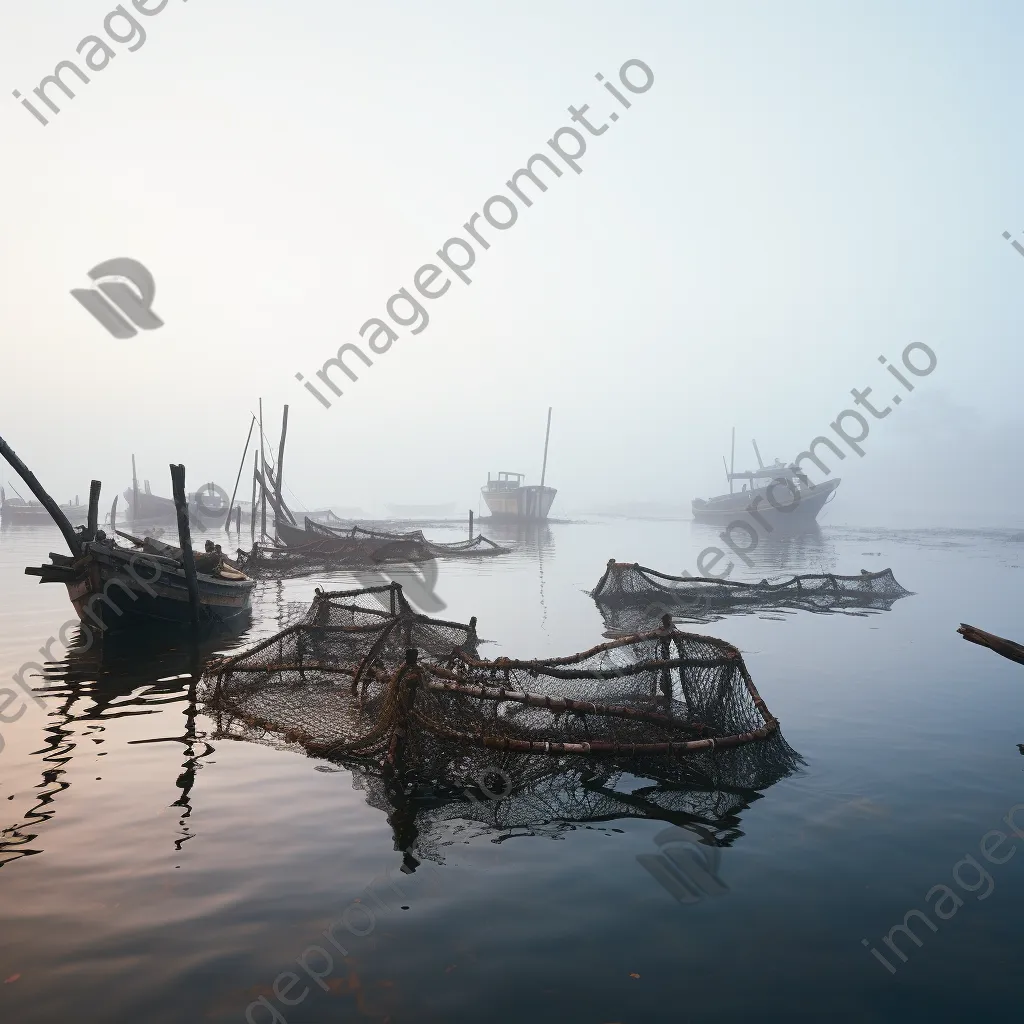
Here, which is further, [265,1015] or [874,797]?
[874,797]

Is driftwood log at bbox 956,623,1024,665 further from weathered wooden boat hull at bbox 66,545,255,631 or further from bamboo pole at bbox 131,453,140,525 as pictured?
bamboo pole at bbox 131,453,140,525

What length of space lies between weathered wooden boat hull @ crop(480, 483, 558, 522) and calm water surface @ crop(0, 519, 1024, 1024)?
2298 inches

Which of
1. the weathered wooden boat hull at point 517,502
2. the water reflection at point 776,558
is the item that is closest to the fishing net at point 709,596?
the water reflection at point 776,558

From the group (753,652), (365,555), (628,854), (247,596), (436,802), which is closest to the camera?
(628,854)

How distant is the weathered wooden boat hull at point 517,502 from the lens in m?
66.1

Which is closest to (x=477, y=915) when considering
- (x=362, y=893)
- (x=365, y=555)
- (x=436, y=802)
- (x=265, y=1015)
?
(x=362, y=893)

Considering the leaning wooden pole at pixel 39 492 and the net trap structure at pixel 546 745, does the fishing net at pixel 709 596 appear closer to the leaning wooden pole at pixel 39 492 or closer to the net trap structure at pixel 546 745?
the net trap structure at pixel 546 745

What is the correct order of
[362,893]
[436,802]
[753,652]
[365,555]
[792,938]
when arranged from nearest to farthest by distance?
[792,938] → [362,893] → [436,802] → [753,652] → [365,555]

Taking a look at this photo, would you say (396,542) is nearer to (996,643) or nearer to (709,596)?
(709,596)

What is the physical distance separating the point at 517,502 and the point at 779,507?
22.9 meters

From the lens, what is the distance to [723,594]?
16797 mm

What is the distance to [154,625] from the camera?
12.3 meters

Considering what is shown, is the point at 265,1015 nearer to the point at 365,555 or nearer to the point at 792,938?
the point at 792,938

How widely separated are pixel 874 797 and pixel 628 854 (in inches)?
92.0
